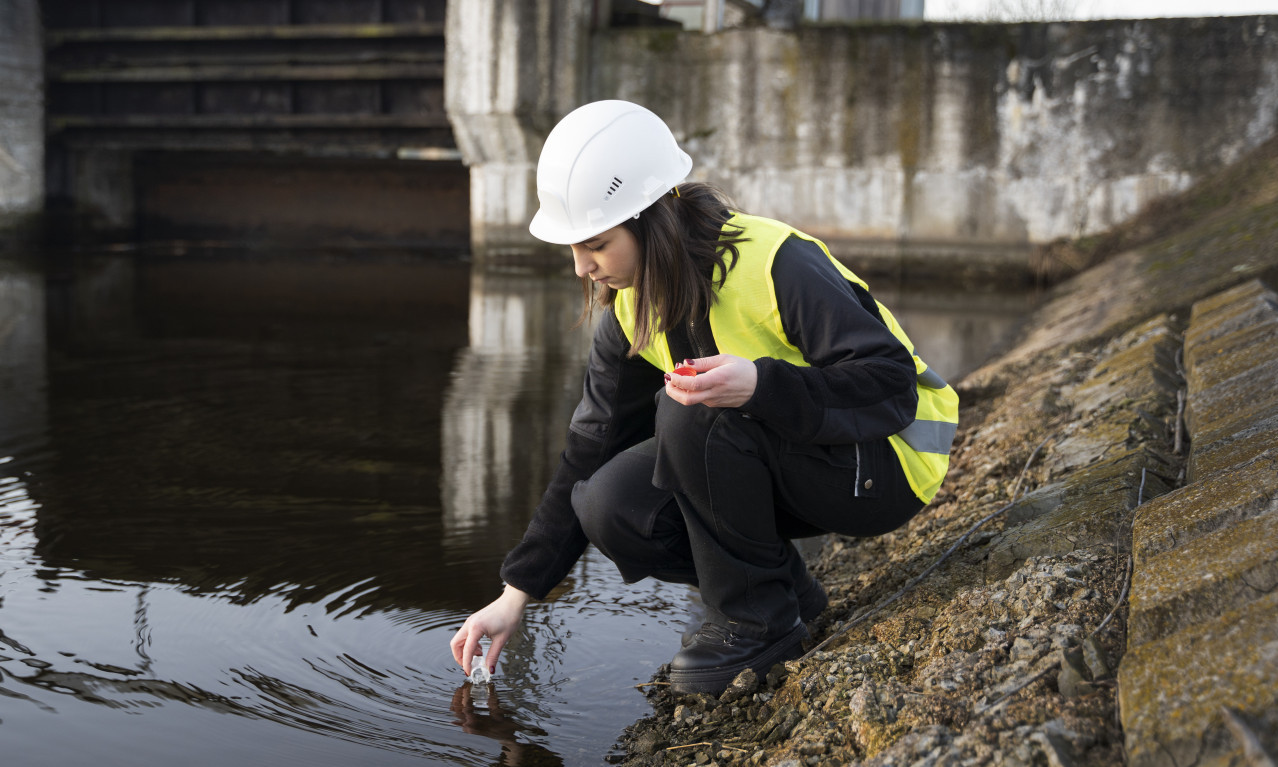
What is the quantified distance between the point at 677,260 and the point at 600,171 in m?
0.20

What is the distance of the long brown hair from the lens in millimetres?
1937

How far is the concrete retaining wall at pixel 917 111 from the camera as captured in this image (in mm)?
9648

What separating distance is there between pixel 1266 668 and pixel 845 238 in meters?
9.76

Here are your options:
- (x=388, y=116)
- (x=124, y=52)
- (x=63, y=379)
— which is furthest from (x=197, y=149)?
(x=63, y=379)

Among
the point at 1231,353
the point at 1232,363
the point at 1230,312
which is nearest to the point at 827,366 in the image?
the point at 1232,363

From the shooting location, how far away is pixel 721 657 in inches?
79.3

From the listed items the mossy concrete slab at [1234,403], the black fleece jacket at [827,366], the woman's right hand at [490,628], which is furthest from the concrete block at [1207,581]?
the woman's right hand at [490,628]

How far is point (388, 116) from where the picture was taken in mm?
12109

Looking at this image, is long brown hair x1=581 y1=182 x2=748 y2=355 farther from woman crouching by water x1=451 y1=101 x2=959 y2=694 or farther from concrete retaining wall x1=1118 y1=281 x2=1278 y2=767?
concrete retaining wall x1=1118 y1=281 x2=1278 y2=767

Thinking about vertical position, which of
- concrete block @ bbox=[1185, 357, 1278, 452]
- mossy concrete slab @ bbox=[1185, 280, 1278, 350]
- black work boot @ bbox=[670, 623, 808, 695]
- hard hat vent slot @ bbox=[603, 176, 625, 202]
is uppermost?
hard hat vent slot @ bbox=[603, 176, 625, 202]

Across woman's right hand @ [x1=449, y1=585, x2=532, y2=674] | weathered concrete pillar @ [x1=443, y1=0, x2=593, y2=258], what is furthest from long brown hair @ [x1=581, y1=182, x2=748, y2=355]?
weathered concrete pillar @ [x1=443, y1=0, x2=593, y2=258]

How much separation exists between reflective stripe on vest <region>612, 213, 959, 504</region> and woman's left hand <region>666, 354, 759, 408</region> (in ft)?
0.61

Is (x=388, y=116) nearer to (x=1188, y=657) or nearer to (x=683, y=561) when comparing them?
(x=683, y=561)

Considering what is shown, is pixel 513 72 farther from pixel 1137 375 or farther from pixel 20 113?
pixel 1137 375
